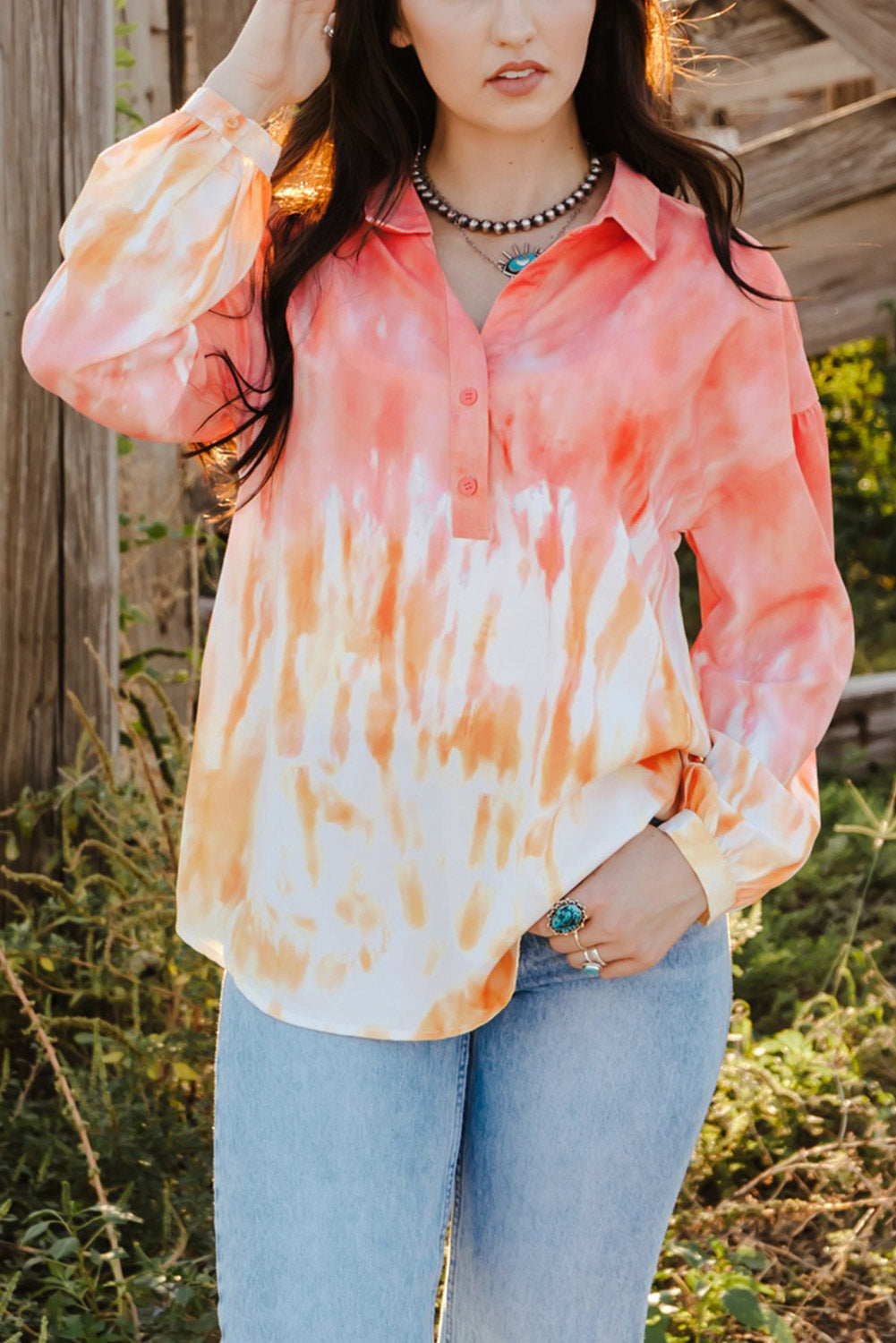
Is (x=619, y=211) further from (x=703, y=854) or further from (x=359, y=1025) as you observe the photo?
(x=359, y=1025)

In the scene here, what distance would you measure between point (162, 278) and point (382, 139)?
0.33 metres

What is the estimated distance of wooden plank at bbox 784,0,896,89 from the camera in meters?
4.28

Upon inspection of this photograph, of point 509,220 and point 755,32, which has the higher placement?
point 509,220

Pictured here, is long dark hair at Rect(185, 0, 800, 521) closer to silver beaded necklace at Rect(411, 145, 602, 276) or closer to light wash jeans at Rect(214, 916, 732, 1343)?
silver beaded necklace at Rect(411, 145, 602, 276)

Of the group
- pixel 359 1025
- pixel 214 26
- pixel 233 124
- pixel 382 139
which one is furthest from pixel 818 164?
pixel 359 1025

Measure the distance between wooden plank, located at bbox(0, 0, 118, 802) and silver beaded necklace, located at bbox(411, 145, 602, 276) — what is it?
4.28ft

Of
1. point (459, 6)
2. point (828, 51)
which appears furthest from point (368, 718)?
point (828, 51)

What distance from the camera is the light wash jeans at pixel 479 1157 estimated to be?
161cm

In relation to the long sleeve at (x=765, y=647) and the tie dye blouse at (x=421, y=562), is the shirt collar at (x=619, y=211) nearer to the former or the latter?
the tie dye blouse at (x=421, y=562)

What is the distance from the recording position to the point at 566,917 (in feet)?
5.38

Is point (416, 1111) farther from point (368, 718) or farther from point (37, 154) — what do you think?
point (37, 154)

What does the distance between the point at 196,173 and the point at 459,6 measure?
318 mm

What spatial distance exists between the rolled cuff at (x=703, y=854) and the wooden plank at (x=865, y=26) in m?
3.27

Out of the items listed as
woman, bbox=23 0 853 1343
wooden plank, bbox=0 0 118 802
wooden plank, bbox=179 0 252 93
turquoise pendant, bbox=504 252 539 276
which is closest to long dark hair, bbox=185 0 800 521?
woman, bbox=23 0 853 1343
